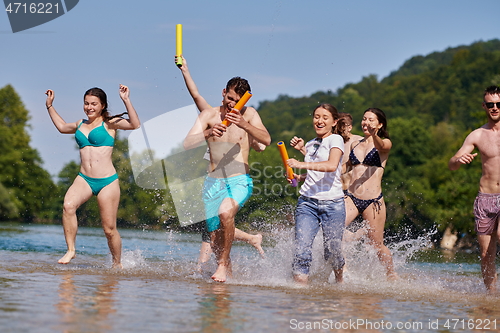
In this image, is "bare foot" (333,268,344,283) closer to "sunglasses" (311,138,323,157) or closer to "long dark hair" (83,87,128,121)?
"sunglasses" (311,138,323,157)

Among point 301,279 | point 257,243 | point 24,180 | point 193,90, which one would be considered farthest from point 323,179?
point 24,180

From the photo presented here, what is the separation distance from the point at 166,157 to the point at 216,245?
171 centimetres

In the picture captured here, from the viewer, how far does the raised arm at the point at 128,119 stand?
24.5 feet

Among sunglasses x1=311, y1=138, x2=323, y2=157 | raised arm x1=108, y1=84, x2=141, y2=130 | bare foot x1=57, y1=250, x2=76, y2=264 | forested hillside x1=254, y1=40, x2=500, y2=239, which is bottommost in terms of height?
bare foot x1=57, y1=250, x2=76, y2=264

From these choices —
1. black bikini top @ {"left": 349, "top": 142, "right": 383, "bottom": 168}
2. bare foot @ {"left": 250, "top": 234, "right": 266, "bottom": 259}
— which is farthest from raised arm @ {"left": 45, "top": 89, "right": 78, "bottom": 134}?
black bikini top @ {"left": 349, "top": 142, "right": 383, "bottom": 168}

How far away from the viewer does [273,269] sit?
7.87 meters

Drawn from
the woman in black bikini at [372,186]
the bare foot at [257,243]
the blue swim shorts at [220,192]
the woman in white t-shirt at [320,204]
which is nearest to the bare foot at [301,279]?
the woman in white t-shirt at [320,204]

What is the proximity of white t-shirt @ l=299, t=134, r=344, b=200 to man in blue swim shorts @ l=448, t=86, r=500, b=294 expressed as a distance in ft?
4.10

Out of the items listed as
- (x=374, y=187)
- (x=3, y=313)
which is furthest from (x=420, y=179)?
(x=3, y=313)

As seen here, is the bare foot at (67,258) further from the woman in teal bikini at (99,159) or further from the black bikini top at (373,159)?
the black bikini top at (373,159)

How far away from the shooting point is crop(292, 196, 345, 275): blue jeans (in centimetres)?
657

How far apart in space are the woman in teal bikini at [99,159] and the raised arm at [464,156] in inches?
143

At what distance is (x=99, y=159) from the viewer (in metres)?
7.48

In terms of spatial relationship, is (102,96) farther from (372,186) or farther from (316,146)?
(372,186)
